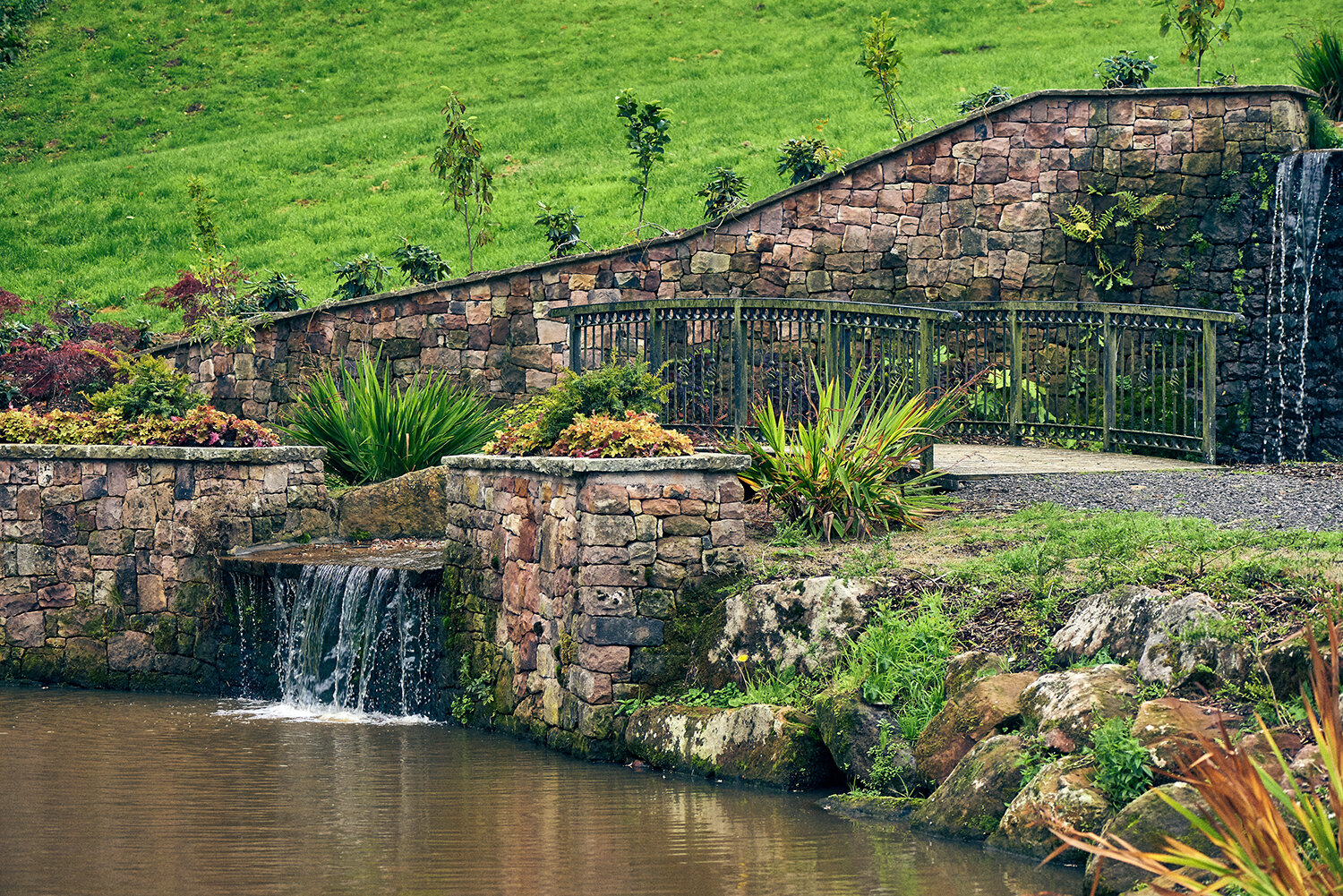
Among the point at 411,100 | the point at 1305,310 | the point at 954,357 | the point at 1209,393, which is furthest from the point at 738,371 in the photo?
the point at 411,100

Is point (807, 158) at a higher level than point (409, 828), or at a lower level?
higher

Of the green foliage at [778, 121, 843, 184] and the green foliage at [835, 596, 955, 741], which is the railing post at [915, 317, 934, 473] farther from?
the green foliage at [778, 121, 843, 184]

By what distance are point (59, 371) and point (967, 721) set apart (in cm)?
1125

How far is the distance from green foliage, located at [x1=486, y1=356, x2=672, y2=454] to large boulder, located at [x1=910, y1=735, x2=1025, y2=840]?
3676 mm

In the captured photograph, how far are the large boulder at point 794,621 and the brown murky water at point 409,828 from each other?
2.72 ft

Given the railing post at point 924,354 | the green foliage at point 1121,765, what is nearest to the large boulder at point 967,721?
the green foliage at point 1121,765

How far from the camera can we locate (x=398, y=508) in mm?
12195

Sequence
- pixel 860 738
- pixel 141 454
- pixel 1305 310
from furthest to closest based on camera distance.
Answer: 1. pixel 1305 310
2. pixel 141 454
3. pixel 860 738

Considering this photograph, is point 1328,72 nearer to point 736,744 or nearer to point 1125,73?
point 1125,73

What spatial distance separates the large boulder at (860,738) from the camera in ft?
23.1

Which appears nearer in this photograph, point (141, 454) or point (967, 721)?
point (967, 721)

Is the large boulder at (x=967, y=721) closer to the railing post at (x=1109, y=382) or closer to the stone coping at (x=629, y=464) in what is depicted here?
the stone coping at (x=629, y=464)

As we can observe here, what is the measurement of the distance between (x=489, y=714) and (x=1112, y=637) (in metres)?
4.29

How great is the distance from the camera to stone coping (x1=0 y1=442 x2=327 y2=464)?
1136cm
